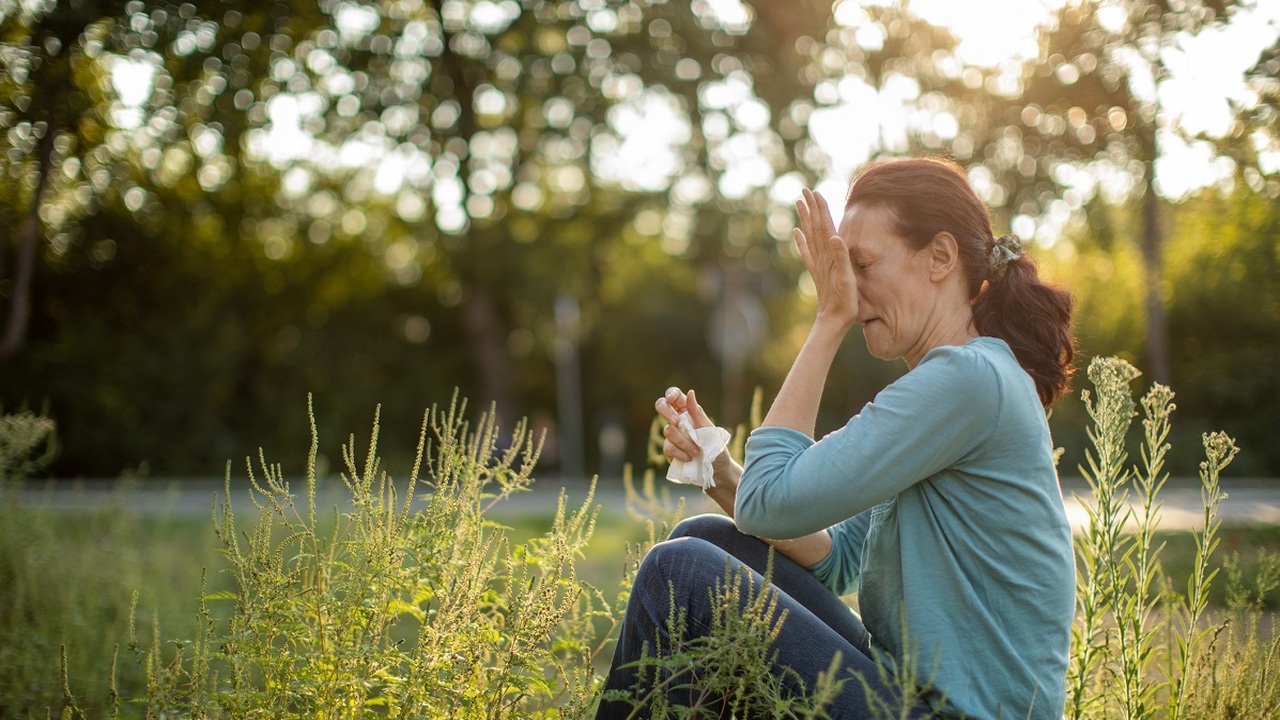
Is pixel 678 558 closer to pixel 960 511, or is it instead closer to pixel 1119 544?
pixel 960 511

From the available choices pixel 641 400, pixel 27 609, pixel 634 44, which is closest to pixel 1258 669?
pixel 27 609

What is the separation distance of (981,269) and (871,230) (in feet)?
0.87

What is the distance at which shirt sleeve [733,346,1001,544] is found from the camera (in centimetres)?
212

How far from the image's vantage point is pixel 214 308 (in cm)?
1817

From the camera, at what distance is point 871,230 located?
2449mm

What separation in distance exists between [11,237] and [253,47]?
4097 millimetres

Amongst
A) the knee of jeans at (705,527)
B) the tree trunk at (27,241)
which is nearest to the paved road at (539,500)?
the tree trunk at (27,241)

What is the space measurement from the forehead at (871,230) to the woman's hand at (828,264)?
7 centimetres

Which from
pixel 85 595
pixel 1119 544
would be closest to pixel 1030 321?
pixel 1119 544

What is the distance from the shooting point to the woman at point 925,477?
2.14 meters

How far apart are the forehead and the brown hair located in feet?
0.05

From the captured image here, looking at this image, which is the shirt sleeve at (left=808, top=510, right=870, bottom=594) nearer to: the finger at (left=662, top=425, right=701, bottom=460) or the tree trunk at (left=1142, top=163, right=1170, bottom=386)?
the finger at (left=662, top=425, right=701, bottom=460)


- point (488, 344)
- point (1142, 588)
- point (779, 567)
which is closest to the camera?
point (1142, 588)

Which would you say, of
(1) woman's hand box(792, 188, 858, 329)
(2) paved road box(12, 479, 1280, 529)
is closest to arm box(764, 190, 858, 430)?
(1) woman's hand box(792, 188, 858, 329)
